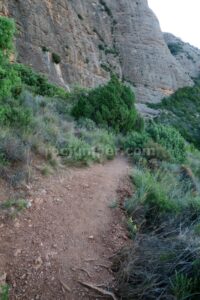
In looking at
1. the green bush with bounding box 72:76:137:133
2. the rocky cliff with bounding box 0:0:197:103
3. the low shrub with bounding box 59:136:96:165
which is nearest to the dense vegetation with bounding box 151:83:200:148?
the rocky cliff with bounding box 0:0:197:103

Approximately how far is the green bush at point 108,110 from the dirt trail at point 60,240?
5107 millimetres

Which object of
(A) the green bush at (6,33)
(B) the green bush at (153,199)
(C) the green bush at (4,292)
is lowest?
(C) the green bush at (4,292)

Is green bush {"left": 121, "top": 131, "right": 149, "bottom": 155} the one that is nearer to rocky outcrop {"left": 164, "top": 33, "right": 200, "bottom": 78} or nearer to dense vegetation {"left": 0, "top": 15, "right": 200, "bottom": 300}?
dense vegetation {"left": 0, "top": 15, "right": 200, "bottom": 300}

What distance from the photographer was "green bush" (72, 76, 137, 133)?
1041 centimetres

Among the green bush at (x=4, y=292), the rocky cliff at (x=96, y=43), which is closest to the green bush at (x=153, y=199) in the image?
the green bush at (x=4, y=292)

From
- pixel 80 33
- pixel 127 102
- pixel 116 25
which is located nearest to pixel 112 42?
pixel 116 25

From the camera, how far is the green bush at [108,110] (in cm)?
1041

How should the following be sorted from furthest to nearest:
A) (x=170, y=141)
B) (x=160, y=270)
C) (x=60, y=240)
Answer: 1. (x=170, y=141)
2. (x=60, y=240)
3. (x=160, y=270)

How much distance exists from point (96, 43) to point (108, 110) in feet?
60.4

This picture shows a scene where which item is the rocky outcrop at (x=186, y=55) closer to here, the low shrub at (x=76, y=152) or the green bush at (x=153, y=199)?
the low shrub at (x=76, y=152)

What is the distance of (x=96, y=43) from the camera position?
2692 centimetres

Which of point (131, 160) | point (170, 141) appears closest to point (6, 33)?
point (131, 160)

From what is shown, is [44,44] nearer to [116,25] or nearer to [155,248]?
[116,25]

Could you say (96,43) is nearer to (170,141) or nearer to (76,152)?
(170,141)
